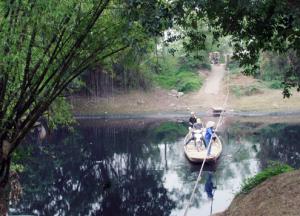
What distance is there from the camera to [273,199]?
31.4ft

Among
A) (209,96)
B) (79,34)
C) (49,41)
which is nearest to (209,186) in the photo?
(79,34)

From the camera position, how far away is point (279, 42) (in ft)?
33.3

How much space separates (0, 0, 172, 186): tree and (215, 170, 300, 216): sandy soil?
13.6 feet

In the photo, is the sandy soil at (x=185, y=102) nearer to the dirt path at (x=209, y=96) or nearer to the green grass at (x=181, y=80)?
the dirt path at (x=209, y=96)

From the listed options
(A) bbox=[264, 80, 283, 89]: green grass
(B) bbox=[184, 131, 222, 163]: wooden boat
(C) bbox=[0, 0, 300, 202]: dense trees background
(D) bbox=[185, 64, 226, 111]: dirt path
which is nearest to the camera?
(C) bbox=[0, 0, 300, 202]: dense trees background

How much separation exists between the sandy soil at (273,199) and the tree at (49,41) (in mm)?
4141

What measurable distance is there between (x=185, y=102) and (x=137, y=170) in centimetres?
1911

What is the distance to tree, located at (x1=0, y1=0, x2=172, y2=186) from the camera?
727cm

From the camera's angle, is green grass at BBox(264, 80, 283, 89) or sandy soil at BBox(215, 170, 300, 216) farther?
green grass at BBox(264, 80, 283, 89)

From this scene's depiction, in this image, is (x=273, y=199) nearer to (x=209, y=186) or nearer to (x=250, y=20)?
(x=250, y=20)

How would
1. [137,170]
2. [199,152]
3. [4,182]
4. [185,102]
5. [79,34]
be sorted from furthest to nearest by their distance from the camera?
[185,102] < [137,170] < [199,152] < [4,182] < [79,34]

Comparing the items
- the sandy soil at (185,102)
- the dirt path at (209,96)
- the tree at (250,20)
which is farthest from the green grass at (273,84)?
the tree at (250,20)

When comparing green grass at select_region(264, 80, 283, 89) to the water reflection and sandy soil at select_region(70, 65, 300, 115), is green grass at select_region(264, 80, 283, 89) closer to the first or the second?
sandy soil at select_region(70, 65, 300, 115)

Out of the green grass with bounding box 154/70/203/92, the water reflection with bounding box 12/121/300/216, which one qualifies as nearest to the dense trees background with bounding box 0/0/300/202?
the water reflection with bounding box 12/121/300/216
